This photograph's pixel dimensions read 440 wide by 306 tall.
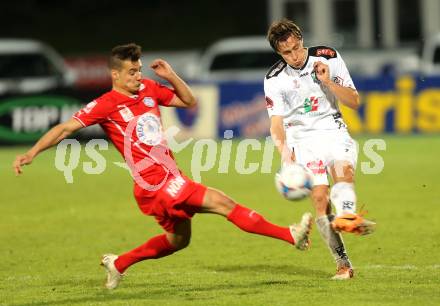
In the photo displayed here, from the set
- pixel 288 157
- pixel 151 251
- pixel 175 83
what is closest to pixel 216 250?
pixel 151 251

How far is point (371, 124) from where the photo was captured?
23938 mm

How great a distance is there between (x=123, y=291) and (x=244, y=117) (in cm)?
1488

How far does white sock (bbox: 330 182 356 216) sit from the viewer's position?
9.20m

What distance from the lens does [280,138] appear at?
31.1 feet

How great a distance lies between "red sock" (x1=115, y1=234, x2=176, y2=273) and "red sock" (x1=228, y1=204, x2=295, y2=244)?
0.68 meters

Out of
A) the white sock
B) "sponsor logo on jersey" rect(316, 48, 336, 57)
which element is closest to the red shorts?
the white sock

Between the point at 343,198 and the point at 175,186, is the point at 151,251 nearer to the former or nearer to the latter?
the point at 175,186

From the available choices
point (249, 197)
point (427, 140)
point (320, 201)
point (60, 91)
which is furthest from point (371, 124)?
point (320, 201)

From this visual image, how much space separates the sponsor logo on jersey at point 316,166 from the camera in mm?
9484

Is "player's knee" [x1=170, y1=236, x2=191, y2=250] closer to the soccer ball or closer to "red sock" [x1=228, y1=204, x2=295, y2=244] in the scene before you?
"red sock" [x1=228, y1=204, x2=295, y2=244]

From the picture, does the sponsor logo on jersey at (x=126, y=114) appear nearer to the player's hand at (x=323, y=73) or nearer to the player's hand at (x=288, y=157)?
the player's hand at (x=288, y=157)

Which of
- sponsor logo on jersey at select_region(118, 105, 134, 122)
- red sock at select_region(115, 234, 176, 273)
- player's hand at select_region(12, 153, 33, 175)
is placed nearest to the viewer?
player's hand at select_region(12, 153, 33, 175)

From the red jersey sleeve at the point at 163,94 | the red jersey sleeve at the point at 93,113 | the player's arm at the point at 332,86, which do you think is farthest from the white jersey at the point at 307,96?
the red jersey sleeve at the point at 93,113

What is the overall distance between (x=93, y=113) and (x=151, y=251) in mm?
1229
